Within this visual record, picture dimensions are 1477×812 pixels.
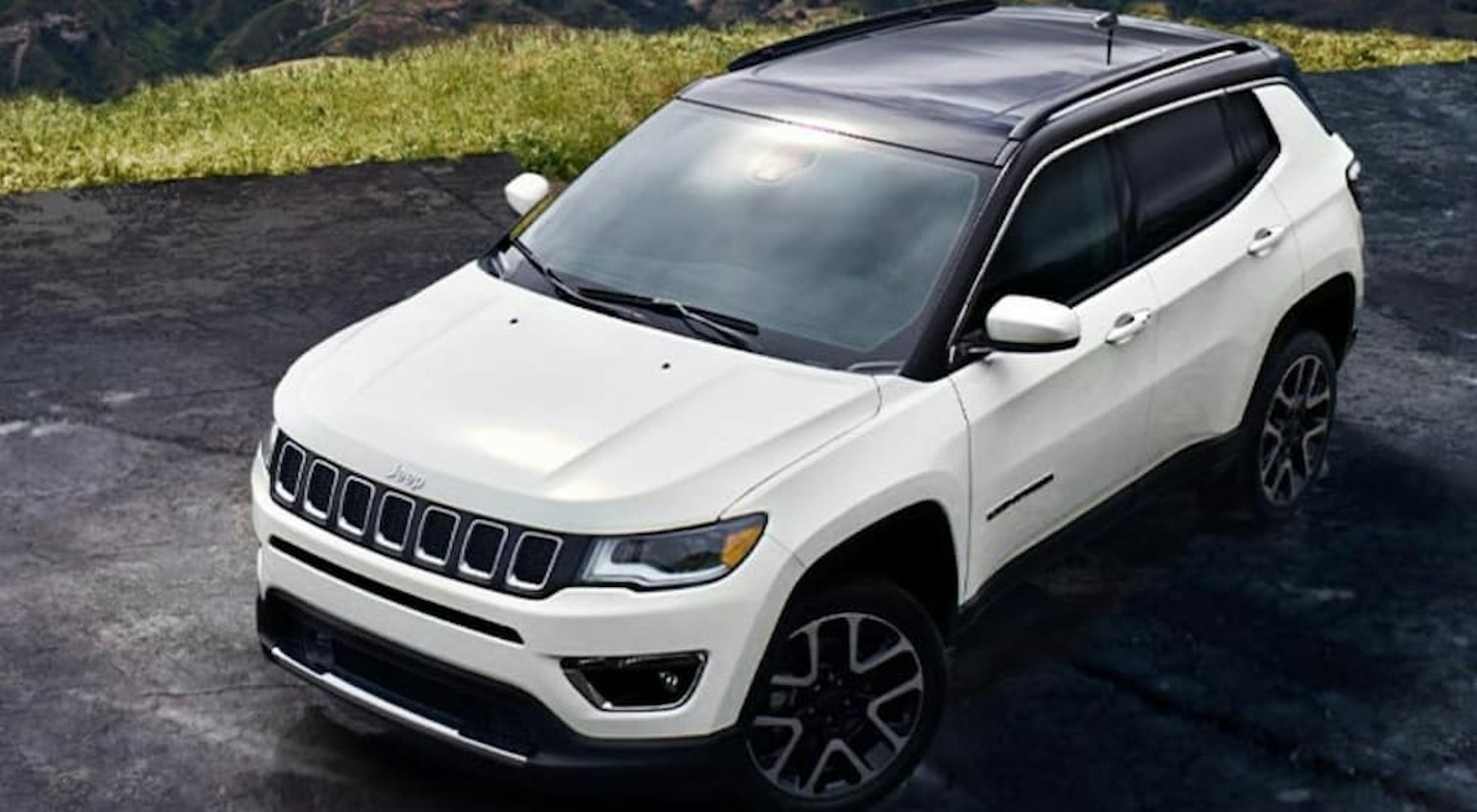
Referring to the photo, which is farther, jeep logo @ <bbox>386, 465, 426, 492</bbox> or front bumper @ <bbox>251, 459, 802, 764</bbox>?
jeep logo @ <bbox>386, 465, 426, 492</bbox>

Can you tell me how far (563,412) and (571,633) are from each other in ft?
2.13

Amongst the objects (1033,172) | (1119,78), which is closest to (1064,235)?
(1033,172)

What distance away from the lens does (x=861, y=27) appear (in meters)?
7.24

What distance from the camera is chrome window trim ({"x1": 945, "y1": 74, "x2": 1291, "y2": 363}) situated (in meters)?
5.40

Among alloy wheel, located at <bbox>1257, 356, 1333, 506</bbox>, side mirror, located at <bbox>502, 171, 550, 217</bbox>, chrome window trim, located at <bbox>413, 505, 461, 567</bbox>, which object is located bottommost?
alloy wheel, located at <bbox>1257, 356, 1333, 506</bbox>

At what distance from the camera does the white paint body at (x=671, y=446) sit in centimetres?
469

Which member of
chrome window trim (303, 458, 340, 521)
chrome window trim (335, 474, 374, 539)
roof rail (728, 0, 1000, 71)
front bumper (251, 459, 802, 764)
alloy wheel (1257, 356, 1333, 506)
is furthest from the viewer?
alloy wheel (1257, 356, 1333, 506)

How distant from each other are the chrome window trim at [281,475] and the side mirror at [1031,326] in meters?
1.81

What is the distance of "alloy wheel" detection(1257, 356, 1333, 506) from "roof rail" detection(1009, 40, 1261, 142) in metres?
1.11

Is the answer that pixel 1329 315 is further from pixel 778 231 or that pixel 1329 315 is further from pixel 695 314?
pixel 695 314

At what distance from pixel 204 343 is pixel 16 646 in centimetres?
290

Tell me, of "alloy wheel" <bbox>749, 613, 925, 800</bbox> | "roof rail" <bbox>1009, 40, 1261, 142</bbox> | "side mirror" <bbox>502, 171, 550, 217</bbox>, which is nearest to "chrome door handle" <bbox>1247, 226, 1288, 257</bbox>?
"roof rail" <bbox>1009, 40, 1261, 142</bbox>

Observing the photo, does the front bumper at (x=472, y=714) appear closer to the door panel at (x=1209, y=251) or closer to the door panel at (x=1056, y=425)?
the door panel at (x=1056, y=425)

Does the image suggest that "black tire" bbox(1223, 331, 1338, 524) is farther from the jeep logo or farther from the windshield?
the jeep logo
